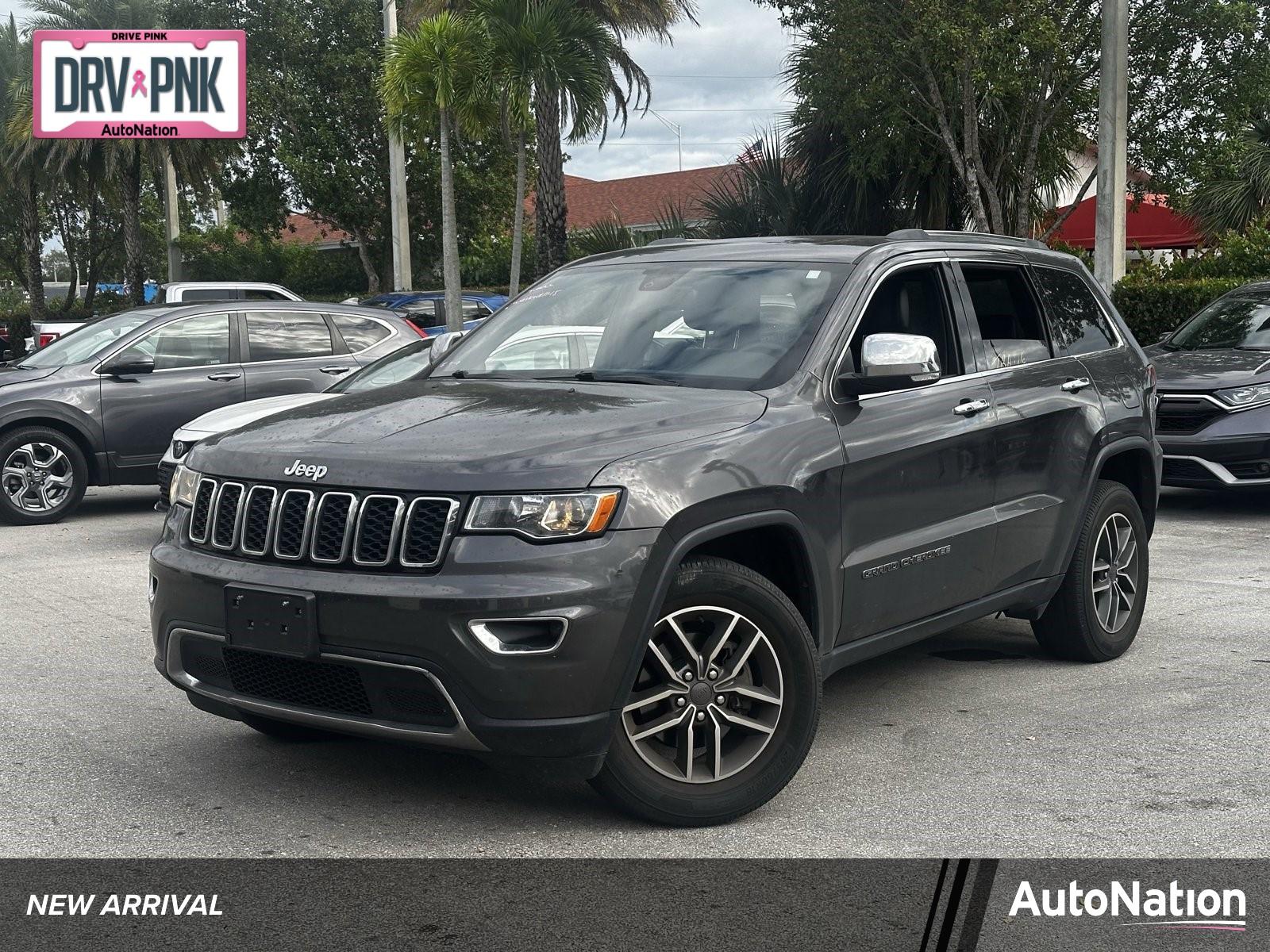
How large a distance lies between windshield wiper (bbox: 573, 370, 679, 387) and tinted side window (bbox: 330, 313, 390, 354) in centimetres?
766

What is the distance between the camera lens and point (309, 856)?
14.0ft

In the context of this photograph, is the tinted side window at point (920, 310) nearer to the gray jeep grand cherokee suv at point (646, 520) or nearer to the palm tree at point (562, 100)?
the gray jeep grand cherokee suv at point (646, 520)

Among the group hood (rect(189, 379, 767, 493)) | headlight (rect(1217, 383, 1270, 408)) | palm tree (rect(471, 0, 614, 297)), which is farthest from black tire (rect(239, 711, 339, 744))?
palm tree (rect(471, 0, 614, 297))

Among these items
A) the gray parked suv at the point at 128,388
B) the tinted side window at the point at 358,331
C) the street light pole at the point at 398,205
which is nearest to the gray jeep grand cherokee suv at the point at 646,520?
the gray parked suv at the point at 128,388

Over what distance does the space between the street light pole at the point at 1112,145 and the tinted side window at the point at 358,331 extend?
8943 mm

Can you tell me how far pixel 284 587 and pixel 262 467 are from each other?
0.43 m

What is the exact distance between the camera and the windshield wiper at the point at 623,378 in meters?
5.13

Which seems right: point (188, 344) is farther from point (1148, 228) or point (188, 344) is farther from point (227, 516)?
point (1148, 228)

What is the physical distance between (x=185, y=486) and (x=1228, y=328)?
992 cm

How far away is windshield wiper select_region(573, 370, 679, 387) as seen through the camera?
16.8 ft

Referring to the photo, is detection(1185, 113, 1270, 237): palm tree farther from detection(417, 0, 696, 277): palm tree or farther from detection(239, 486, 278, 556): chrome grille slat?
detection(239, 486, 278, 556): chrome grille slat

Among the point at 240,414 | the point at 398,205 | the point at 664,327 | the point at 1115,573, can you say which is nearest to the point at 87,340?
the point at 240,414

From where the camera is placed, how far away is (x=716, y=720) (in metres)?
4.50

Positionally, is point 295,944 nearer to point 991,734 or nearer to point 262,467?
point 262,467
